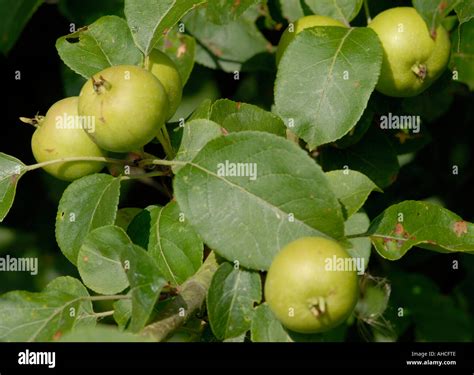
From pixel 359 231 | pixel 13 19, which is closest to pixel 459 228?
pixel 359 231

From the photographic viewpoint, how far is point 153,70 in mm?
1666

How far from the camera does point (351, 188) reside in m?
1.61

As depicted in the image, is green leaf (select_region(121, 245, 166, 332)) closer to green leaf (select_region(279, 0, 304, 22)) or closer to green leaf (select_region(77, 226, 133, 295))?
green leaf (select_region(77, 226, 133, 295))

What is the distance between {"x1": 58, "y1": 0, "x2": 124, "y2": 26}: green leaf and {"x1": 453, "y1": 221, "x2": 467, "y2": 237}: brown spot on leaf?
123 centimetres

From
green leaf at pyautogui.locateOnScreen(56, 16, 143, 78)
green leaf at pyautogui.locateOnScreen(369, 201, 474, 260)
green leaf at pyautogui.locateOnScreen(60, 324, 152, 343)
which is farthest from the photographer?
green leaf at pyautogui.locateOnScreen(56, 16, 143, 78)

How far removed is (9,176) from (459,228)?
978 mm

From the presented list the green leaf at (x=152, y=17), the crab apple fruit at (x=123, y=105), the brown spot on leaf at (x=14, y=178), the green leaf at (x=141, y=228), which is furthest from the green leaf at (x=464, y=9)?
the brown spot on leaf at (x=14, y=178)

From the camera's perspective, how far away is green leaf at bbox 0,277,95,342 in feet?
4.98

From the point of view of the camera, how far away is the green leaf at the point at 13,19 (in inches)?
89.9

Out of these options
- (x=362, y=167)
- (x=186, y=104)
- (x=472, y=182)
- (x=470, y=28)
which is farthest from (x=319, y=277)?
(x=472, y=182)

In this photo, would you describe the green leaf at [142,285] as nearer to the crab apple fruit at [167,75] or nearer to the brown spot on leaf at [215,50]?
the crab apple fruit at [167,75]

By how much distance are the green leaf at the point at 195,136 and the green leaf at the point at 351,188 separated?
27 cm

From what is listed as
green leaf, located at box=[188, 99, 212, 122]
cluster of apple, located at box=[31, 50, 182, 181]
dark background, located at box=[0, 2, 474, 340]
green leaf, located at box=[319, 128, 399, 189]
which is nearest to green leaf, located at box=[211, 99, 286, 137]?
green leaf, located at box=[188, 99, 212, 122]
